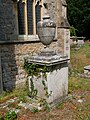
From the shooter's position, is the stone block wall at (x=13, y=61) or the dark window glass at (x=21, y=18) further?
the dark window glass at (x=21, y=18)

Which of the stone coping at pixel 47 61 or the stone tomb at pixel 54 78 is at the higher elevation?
the stone coping at pixel 47 61

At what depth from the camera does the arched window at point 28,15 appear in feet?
30.9

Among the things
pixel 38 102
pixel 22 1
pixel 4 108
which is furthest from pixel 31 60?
pixel 22 1

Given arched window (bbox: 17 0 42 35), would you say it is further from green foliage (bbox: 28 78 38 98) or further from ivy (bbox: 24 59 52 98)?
green foliage (bbox: 28 78 38 98)

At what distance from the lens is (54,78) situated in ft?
17.5

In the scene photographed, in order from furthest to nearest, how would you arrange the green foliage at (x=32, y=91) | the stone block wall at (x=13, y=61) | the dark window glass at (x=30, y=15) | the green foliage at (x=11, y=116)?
the dark window glass at (x=30, y=15) < the stone block wall at (x=13, y=61) < the green foliage at (x=32, y=91) < the green foliage at (x=11, y=116)

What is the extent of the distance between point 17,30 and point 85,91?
4387mm

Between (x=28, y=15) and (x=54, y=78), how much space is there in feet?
17.9

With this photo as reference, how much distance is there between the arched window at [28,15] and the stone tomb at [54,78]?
176 inches

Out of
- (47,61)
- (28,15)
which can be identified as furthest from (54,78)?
(28,15)

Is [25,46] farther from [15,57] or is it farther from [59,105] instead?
[59,105]

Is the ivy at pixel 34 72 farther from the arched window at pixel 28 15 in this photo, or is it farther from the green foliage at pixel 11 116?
the arched window at pixel 28 15

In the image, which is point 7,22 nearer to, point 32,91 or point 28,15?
point 28,15

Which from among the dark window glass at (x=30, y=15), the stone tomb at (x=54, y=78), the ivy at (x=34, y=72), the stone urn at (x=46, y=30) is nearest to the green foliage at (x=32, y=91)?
the ivy at (x=34, y=72)
